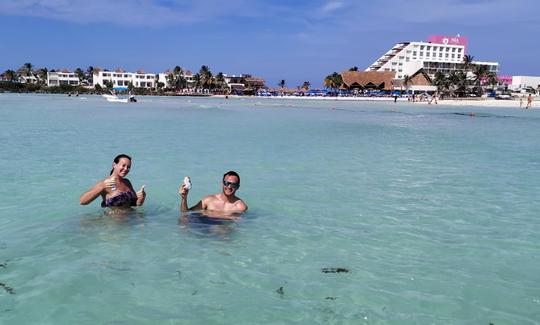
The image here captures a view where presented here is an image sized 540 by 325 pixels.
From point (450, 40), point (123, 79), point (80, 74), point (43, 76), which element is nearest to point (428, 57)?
point (450, 40)

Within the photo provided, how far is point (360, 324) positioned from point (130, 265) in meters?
2.70

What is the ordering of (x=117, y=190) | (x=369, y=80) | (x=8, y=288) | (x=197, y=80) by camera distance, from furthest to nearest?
(x=197, y=80)
(x=369, y=80)
(x=117, y=190)
(x=8, y=288)

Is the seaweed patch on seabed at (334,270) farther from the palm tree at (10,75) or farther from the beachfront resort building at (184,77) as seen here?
the palm tree at (10,75)

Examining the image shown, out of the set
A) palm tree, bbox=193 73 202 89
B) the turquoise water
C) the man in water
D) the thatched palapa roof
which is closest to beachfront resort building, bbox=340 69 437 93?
the thatched palapa roof

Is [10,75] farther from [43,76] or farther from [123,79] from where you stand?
[123,79]

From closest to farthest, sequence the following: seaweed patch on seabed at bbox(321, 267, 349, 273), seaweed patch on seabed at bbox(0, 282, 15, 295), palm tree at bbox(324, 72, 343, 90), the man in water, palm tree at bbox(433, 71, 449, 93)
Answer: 1. seaweed patch on seabed at bbox(0, 282, 15, 295)
2. seaweed patch on seabed at bbox(321, 267, 349, 273)
3. the man in water
4. palm tree at bbox(433, 71, 449, 93)
5. palm tree at bbox(324, 72, 343, 90)

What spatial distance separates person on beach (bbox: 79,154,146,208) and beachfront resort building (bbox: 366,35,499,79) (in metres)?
140

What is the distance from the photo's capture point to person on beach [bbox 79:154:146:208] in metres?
6.59

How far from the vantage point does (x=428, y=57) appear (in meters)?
152

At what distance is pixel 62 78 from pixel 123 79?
19.5m

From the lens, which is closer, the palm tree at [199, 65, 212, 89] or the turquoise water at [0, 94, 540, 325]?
the turquoise water at [0, 94, 540, 325]

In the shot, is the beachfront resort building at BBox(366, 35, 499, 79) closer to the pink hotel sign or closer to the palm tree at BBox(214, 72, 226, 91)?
the pink hotel sign

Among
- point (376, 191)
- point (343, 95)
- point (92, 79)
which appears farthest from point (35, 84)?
point (376, 191)

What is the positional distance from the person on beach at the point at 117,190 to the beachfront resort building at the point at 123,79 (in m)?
149
